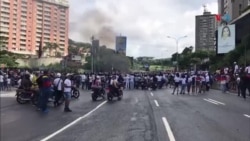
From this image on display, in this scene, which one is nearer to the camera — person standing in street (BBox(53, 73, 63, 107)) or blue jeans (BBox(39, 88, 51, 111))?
blue jeans (BBox(39, 88, 51, 111))

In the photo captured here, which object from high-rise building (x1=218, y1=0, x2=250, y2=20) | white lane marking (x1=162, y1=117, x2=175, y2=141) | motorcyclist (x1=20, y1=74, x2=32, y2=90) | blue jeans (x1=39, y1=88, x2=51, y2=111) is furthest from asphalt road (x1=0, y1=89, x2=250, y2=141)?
high-rise building (x1=218, y1=0, x2=250, y2=20)

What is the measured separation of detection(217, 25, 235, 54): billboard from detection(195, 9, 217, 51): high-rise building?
97.0m

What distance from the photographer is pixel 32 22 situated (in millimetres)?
11906

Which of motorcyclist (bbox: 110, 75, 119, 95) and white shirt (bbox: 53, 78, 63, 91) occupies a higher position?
white shirt (bbox: 53, 78, 63, 91)

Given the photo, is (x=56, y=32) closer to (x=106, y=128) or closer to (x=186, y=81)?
(x=106, y=128)

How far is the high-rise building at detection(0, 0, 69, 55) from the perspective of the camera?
1107cm

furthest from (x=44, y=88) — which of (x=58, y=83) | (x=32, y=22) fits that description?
(x=32, y=22)

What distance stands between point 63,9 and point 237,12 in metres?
94.2

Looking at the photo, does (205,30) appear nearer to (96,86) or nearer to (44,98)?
(96,86)

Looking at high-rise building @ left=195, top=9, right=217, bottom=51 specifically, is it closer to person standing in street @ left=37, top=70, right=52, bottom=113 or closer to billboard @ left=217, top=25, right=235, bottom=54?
billboard @ left=217, top=25, right=235, bottom=54

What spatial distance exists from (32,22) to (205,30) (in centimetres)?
16212

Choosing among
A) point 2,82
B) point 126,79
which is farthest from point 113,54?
point 2,82

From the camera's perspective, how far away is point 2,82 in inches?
1486

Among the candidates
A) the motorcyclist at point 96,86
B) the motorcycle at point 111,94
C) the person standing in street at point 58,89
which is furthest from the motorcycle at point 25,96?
the motorcycle at point 111,94
